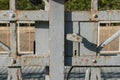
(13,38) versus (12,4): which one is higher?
(12,4)

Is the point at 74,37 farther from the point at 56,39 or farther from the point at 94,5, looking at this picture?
the point at 94,5

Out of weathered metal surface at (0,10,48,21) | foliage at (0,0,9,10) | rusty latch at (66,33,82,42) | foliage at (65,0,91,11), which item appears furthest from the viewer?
foliage at (0,0,9,10)

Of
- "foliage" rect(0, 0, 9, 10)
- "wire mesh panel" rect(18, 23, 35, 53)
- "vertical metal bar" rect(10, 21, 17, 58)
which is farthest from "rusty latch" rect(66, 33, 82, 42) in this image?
"foliage" rect(0, 0, 9, 10)

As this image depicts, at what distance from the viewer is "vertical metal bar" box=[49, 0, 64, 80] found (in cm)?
252

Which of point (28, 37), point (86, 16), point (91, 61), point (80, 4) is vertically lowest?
point (28, 37)

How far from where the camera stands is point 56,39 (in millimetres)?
2543

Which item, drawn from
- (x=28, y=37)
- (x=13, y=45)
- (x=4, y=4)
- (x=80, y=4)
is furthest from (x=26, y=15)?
(x=4, y=4)

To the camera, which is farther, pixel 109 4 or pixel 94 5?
pixel 109 4

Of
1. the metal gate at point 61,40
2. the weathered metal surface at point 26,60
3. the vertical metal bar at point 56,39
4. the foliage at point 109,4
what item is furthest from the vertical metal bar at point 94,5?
the foliage at point 109,4

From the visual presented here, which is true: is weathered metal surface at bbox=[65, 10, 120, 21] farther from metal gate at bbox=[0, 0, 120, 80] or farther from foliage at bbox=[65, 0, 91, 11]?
foliage at bbox=[65, 0, 91, 11]

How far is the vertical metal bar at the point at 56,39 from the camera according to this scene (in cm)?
252

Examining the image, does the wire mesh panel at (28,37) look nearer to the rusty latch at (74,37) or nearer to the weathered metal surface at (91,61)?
the weathered metal surface at (91,61)

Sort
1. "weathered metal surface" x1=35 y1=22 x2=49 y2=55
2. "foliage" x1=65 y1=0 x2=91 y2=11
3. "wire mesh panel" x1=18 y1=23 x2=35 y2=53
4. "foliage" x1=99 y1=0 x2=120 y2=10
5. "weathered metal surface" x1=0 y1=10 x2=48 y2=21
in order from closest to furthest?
"weathered metal surface" x1=0 y1=10 x2=48 y2=21 → "weathered metal surface" x1=35 y1=22 x2=49 y2=55 → "wire mesh panel" x1=18 y1=23 x2=35 y2=53 → "foliage" x1=65 y1=0 x2=91 y2=11 → "foliage" x1=99 y1=0 x2=120 y2=10

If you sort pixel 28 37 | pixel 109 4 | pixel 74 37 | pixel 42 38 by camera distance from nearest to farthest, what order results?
1. pixel 74 37
2. pixel 42 38
3. pixel 28 37
4. pixel 109 4
